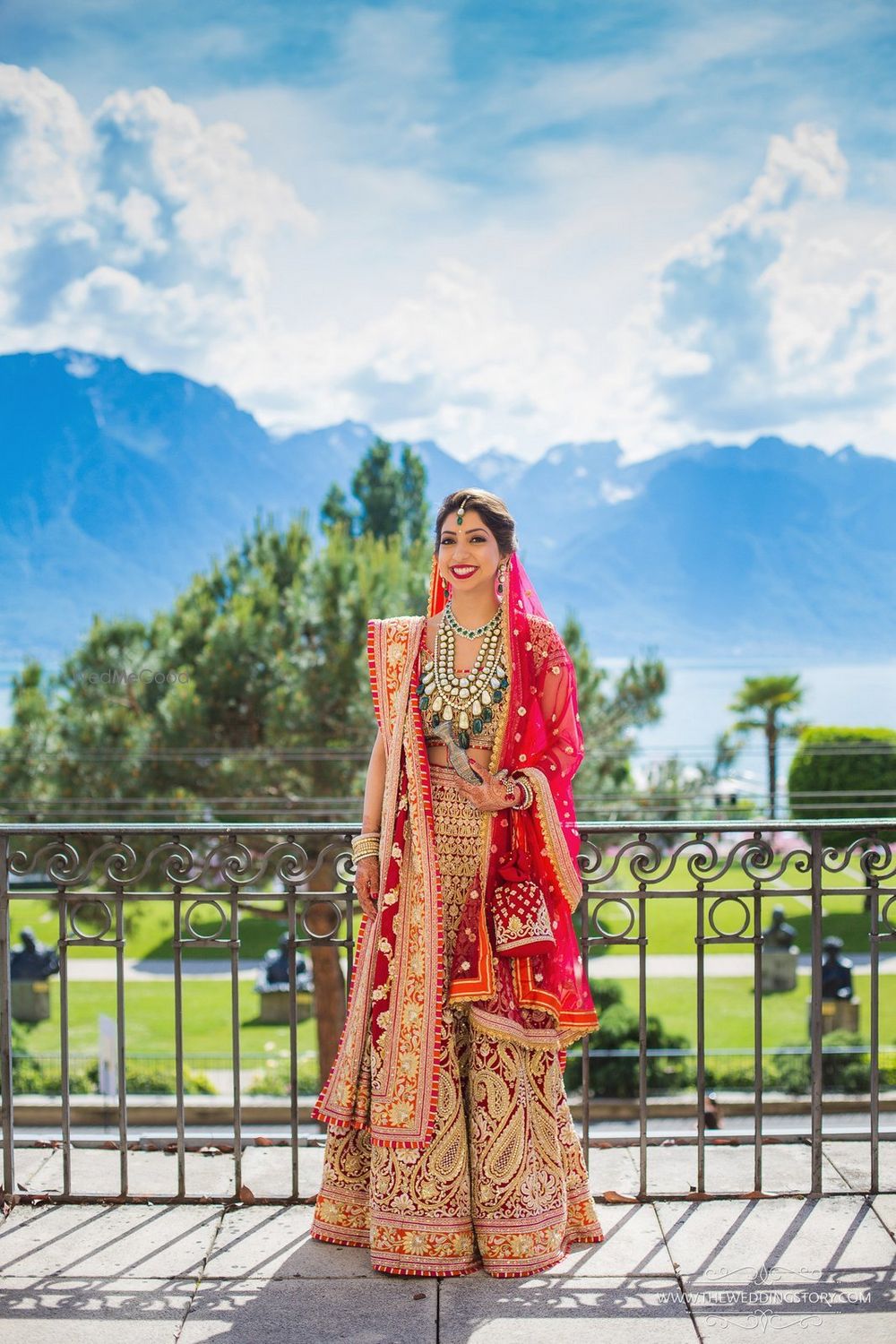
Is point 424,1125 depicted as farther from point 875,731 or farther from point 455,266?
point 455,266

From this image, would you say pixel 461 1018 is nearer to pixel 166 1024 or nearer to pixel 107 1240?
pixel 107 1240

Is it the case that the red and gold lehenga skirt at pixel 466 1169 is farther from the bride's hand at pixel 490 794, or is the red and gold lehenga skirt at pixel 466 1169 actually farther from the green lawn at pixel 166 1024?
the green lawn at pixel 166 1024

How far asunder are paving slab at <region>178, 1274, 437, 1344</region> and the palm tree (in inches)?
856

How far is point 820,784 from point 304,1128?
13.9m

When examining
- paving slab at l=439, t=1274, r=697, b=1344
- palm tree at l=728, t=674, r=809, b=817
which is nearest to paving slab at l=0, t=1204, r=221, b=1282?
paving slab at l=439, t=1274, r=697, b=1344

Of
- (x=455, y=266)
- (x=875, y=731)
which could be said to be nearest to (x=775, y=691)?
(x=875, y=731)

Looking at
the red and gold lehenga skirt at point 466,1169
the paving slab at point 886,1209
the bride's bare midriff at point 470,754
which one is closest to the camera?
the red and gold lehenga skirt at point 466,1169

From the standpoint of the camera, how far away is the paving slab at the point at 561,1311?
2.43m

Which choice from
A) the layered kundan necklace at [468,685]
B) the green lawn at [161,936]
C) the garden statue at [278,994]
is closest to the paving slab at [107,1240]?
the layered kundan necklace at [468,685]

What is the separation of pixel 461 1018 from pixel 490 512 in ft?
3.85

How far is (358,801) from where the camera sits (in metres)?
9.88

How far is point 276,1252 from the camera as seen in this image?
283cm

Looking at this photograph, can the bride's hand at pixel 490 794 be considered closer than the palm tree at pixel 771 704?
Yes

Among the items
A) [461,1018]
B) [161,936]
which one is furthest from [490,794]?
[161,936]
